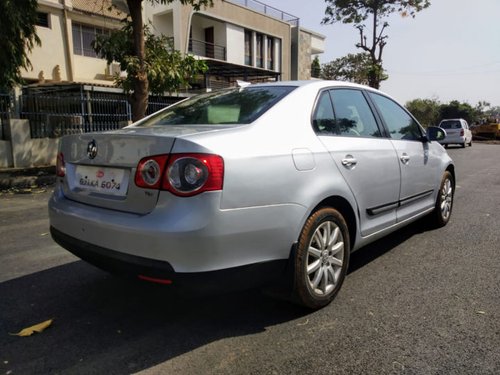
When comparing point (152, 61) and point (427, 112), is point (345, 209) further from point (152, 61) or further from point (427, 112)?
point (427, 112)

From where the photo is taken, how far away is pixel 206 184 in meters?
2.40

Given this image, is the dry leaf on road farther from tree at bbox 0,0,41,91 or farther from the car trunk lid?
tree at bbox 0,0,41,91

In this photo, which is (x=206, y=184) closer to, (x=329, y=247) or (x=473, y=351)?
(x=329, y=247)

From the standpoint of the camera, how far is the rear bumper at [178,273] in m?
2.43

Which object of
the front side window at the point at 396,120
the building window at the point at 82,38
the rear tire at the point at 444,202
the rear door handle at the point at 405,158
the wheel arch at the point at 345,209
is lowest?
the rear tire at the point at 444,202

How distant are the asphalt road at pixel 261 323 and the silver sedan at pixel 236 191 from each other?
282 mm

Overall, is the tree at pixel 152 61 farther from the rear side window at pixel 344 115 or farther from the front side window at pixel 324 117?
the front side window at pixel 324 117

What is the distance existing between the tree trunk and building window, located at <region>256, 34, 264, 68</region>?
23.8 meters

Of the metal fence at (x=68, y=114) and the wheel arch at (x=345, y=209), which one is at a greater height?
the metal fence at (x=68, y=114)

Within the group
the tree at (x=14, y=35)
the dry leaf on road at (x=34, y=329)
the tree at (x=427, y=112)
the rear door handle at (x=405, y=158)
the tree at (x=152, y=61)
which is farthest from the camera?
the tree at (x=427, y=112)

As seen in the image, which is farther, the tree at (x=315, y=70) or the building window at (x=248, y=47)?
the tree at (x=315, y=70)

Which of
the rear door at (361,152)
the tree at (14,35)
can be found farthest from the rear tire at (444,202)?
the tree at (14,35)

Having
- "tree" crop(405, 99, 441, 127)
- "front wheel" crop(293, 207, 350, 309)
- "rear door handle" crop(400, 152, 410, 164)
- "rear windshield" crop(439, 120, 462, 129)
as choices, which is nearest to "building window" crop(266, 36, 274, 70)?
"rear windshield" crop(439, 120, 462, 129)

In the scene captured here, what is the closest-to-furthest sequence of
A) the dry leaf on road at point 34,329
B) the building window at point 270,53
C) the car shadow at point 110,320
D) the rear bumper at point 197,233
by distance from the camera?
the rear bumper at point 197,233
the car shadow at point 110,320
the dry leaf on road at point 34,329
the building window at point 270,53
